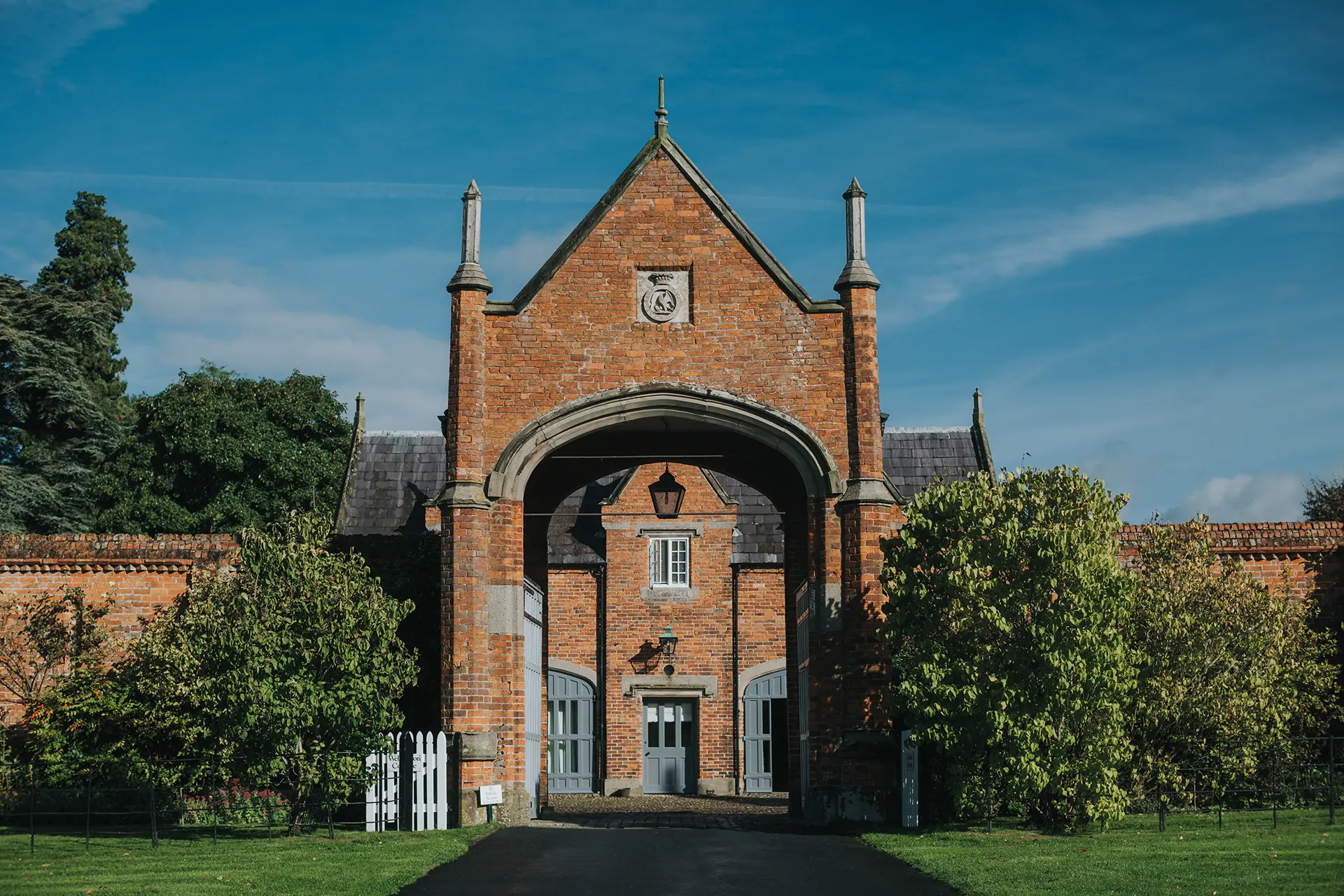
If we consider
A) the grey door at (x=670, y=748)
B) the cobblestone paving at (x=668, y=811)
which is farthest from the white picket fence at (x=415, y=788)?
the grey door at (x=670, y=748)

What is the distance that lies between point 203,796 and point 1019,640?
11.1 m

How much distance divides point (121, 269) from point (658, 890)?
31.8 m

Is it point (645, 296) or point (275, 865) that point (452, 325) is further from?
point (275, 865)

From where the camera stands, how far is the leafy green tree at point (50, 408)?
3341cm

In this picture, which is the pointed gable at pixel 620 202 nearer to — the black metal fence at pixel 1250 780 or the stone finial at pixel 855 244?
the stone finial at pixel 855 244

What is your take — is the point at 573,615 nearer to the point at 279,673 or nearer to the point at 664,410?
the point at 664,410

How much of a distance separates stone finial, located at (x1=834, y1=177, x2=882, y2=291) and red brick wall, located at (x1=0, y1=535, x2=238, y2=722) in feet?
33.0

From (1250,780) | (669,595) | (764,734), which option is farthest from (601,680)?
(1250,780)

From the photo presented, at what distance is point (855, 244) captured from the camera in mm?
18031

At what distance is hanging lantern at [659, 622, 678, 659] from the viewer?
1209 inches

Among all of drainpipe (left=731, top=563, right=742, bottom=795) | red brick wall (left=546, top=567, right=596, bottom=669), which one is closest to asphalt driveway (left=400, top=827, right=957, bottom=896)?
drainpipe (left=731, top=563, right=742, bottom=795)

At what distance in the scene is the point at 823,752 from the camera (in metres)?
17.3

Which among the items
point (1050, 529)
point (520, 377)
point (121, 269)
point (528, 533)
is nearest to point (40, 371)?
point (121, 269)

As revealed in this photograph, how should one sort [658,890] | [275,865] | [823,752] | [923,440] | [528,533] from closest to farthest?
[658,890] < [275,865] < [823,752] < [528,533] < [923,440]
